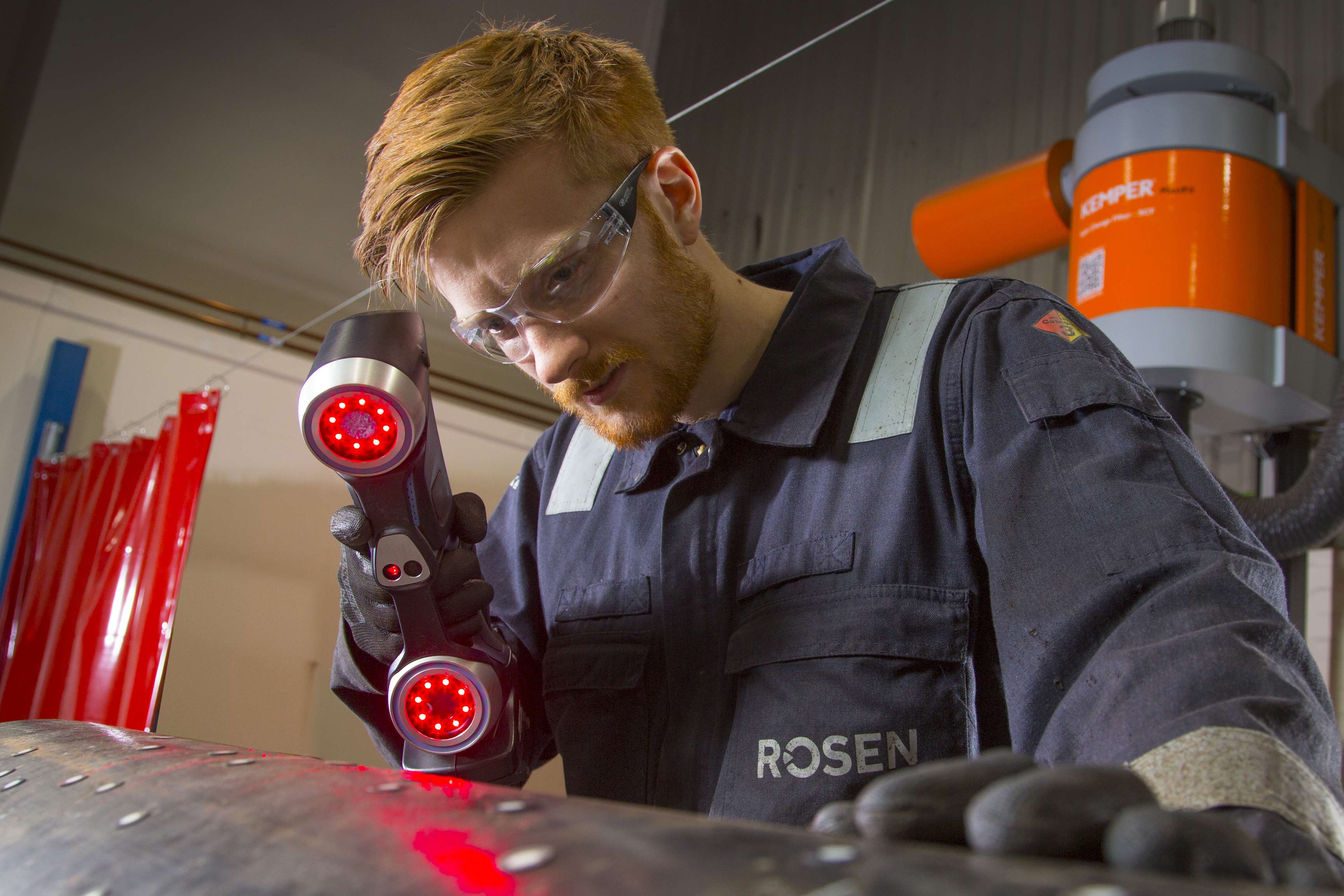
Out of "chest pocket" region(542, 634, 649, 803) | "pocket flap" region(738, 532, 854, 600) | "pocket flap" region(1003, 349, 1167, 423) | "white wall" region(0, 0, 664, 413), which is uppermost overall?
"white wall" region(0, 0, 664, 413)

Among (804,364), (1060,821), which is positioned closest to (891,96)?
(804,364)

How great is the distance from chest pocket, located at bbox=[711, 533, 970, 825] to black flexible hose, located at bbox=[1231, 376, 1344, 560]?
1118 millimetres

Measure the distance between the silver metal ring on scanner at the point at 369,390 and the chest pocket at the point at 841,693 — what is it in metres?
0.36

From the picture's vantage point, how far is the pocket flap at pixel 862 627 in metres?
0.83

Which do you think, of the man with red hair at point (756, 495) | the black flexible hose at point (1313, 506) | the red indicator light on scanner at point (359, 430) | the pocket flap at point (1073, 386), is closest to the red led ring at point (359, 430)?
the red indicator light on scanner at point (359, 430)

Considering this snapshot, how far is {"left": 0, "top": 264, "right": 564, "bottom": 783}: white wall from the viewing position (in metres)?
2.71

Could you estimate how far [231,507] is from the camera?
9.56 ft

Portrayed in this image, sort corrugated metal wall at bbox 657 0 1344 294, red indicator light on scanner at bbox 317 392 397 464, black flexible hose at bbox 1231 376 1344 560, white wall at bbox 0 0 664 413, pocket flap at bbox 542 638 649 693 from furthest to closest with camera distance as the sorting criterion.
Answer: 1. white wall at bbox 0 0 664 413
2. corrugated metal wall at bbox 657 0 1344 294
3. black flexible hose at bbox 1231 376 1344 560
4. pocket flap at bbox 542 638 649 693
5. red indicator light on scanner at bbox 317 392 397 464

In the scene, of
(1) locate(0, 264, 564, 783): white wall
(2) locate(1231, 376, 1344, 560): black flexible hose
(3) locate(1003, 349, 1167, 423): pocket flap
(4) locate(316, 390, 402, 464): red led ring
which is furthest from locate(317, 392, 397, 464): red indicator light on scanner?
(1) locate(0, 264, 564, 783): white wall

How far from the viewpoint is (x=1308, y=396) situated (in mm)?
1743

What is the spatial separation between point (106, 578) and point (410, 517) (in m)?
1.67

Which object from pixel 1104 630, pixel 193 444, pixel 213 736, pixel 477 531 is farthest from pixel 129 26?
pixel 1104 630

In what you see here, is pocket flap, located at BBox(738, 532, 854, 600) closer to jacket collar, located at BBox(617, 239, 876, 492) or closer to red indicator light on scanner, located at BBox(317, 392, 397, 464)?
jacket collar, located at BBox(617, 239, 876, 492)

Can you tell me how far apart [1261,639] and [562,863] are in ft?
1.52
